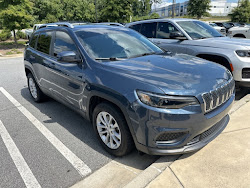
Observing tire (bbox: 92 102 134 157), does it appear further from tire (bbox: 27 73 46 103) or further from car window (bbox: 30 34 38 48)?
car window (bbox: 30 34 38 48)

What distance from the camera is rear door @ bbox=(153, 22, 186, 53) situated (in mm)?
5371

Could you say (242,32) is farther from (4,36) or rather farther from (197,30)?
(4,36)

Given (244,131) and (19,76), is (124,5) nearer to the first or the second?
(19,76)

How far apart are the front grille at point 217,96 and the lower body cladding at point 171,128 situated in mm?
81

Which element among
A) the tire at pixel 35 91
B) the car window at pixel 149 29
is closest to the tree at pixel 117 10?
the car window at pixel 149 29

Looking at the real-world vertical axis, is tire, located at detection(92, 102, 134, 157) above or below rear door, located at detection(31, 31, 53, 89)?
below

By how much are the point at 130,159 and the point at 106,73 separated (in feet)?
4.00

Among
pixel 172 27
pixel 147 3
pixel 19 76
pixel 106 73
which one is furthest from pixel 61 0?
pixel 106 73

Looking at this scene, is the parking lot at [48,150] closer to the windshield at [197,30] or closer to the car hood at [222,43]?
the car hood at [222,43]

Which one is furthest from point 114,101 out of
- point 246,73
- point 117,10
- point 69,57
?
point 117,10

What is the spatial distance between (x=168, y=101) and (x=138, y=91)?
34 cm

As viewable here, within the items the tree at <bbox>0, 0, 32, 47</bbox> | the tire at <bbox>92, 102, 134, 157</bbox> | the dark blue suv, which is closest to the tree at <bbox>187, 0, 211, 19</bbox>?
the tree at <bbox>0, 0, 32, 47</bbox>

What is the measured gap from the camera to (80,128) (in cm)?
375

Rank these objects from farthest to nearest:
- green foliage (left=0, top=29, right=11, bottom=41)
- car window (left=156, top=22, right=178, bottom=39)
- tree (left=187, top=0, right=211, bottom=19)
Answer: tree (left=187, top=0, right=211, bottom=19) → green foliage (left=0, top=29, right=11, bottom=41) → car window (left=156, top=22, right=178, bottom=39)
